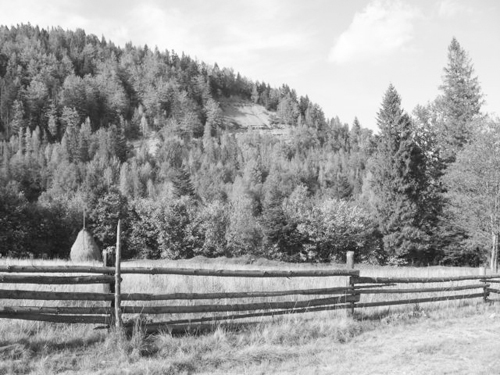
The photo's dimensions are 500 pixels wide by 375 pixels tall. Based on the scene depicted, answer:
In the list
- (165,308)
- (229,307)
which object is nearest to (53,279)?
(165,308)

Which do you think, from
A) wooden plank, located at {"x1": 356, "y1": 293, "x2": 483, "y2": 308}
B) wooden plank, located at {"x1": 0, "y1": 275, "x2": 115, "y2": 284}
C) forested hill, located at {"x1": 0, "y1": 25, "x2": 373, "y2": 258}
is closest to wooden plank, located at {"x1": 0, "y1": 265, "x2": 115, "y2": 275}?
wooden plank, located at {"x1": 0, "y1": 275, "x2": 115, "y2": 284}

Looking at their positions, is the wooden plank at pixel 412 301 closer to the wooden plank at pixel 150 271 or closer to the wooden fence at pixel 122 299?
the wooden fence at pixel 122 299

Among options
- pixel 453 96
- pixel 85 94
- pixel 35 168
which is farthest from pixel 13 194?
pixel 85 94

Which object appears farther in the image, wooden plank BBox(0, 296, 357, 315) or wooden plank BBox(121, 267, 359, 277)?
wooden plank BBox(121, 267, 359, 277)

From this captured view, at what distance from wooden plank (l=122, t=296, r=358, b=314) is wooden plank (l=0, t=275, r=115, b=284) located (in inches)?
26.9

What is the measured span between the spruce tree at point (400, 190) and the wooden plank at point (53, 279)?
120 feet

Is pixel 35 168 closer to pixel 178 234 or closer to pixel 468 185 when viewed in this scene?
pixel 178 234

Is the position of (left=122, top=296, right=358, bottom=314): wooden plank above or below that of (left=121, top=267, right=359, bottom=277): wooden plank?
below

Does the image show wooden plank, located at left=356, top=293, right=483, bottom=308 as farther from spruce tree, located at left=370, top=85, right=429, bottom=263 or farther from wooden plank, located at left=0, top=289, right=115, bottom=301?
spruce tree, located at left=370, top=85, right=429, bottom=263

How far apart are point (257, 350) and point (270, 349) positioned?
0.27 m

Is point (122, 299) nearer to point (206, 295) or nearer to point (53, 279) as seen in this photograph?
point (53, 279)

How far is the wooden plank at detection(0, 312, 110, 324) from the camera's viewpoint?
710cm

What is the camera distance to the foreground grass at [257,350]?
21.1 feet

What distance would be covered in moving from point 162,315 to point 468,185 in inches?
1193
